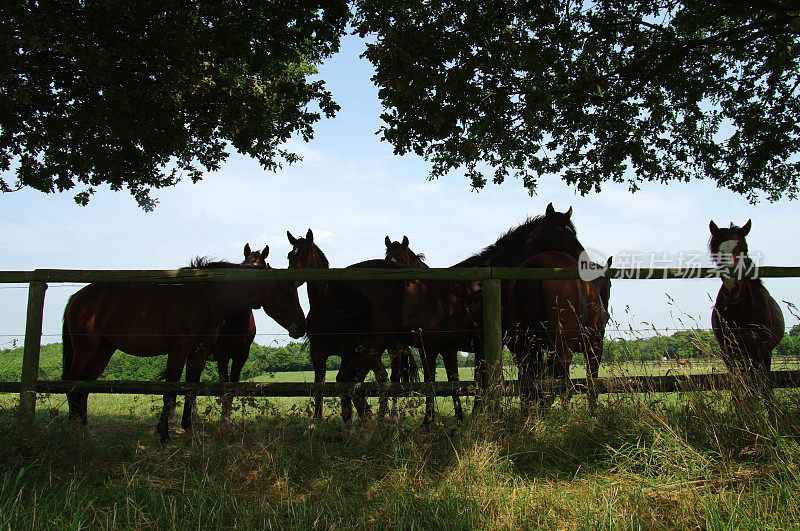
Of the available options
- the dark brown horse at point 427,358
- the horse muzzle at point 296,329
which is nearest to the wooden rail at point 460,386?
the dark brown horse at point 427,358

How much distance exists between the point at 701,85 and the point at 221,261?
946 centimetres

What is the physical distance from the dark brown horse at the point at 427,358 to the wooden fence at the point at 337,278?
0.61 m

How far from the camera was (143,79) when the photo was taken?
8086mm

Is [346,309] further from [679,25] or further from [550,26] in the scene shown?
[679,25]

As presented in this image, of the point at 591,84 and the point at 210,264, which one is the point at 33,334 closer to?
the point at 210,264

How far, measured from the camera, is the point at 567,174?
10.9 metres

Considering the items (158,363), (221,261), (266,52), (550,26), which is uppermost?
(550,26)

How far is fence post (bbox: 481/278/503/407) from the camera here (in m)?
4.36

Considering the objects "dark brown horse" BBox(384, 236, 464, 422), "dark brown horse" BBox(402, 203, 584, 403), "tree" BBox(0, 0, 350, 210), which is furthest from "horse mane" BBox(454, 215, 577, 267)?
"tree" BBox(0, 0, 350, 210)

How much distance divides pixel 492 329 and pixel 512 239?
7.58 ft

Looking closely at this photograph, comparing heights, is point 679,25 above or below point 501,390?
above

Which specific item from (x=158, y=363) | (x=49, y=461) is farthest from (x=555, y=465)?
(x=158, y=363)

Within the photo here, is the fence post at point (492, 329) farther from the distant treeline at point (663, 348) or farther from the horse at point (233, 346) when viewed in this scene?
the horse at point (233, 346)

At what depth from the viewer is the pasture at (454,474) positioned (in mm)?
2793
